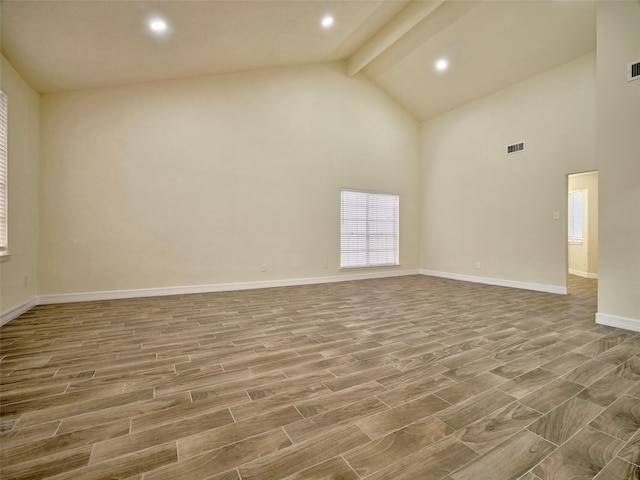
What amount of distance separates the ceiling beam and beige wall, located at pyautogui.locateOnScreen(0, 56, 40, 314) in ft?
17.6

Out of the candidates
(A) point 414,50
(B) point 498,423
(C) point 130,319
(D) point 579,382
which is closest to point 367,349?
(B) point 498,423

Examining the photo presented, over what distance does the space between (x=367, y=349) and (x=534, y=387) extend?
3.84 feet

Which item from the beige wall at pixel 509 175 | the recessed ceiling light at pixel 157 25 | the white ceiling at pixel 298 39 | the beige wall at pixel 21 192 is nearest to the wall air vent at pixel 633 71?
the white ceiling at pixel 298 39

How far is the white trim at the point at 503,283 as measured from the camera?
511cm

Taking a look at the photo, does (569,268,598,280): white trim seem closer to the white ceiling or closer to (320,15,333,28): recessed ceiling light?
the white ceiling

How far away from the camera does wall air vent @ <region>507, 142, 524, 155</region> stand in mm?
5598

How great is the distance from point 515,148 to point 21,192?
309 inches

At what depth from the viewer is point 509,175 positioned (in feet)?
19.0

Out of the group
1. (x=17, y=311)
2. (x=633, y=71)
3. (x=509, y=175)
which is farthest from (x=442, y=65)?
(x=17, y=311)

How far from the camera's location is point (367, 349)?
256 centimetres

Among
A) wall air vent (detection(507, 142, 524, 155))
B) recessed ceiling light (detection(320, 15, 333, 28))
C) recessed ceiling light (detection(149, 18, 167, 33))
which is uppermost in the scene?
recessed ceiling light (detection(320, 15, 333, 28))

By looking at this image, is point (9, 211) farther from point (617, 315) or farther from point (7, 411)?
point (617, 315)

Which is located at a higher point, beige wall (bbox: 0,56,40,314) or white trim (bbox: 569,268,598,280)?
beige wall (bbox: 0,56,40,314)

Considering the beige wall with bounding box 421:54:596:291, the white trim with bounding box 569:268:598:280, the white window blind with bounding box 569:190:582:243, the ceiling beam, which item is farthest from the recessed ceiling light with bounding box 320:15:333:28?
the white trim with bounding box 569:268:598:280
